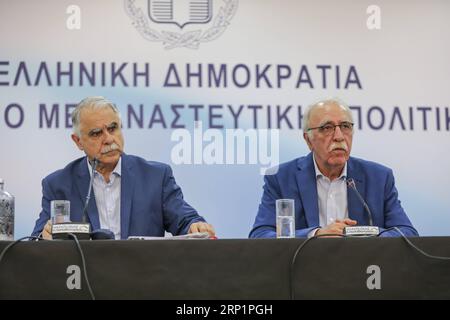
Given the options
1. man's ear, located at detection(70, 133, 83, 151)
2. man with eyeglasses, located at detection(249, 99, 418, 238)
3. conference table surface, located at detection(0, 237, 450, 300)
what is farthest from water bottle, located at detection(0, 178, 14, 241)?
man with eyeglasses, located at detection(249, 99, 418, 238)

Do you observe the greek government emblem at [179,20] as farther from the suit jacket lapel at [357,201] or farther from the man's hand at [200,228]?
the man's hand at [200,228]

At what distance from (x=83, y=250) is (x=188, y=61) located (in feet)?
8.29

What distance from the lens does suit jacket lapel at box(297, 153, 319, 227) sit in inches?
161

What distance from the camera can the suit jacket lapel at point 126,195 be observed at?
4121mm

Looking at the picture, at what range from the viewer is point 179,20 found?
5.10 metres

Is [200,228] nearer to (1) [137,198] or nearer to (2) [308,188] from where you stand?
(1) [137,198]

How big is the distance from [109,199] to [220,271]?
5.50ft

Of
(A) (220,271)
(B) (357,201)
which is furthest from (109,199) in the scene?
(A) (220,271)

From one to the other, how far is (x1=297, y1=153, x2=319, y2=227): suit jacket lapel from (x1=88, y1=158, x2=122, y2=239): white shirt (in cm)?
94

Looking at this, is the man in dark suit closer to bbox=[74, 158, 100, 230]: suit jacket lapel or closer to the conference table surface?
bbox=[74, 158, 100, 230]: suit jacket lapel

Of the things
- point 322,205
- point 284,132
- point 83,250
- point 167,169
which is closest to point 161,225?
point 167,169

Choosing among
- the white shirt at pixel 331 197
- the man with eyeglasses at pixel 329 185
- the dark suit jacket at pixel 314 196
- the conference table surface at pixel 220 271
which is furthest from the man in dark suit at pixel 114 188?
the conference table surface at pixel 220 271
